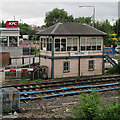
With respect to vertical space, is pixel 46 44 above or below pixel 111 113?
above

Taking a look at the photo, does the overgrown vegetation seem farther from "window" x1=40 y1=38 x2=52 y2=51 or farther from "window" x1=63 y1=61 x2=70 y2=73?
"window" x1=40 y1=38 x2=52 y2=51

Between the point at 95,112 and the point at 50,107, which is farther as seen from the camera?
the point at 50,107

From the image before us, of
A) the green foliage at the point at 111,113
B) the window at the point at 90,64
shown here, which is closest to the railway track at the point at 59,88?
the window at the point at 90,64

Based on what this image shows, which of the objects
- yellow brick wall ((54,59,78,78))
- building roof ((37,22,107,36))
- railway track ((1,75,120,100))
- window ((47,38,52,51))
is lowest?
railway track ((1,75,120,100))

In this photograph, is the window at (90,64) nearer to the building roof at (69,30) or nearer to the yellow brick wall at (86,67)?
the yellow brick wall at (86,67)

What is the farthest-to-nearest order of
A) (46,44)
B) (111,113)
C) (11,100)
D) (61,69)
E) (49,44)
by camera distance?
(46,44), (49,44), (61,69), (11,100), (111,113)

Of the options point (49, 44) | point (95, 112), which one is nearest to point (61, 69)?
point (49, 44)

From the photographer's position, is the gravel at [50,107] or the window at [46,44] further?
the window at [46,44]

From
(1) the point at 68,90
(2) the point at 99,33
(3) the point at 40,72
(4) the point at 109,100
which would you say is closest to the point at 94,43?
(2) the point at 99,33

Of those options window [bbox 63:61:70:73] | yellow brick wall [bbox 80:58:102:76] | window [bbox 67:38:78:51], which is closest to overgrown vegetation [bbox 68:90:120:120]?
window [bbox 63:61:70:73]

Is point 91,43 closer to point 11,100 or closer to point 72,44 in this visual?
point 72,44

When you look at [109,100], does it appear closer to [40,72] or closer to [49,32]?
[40,72]

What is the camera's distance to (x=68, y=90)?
57.9ft

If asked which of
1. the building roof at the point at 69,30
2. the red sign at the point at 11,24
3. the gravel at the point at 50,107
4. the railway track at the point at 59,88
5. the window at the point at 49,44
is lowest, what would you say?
the gravel at the point at 50,107
